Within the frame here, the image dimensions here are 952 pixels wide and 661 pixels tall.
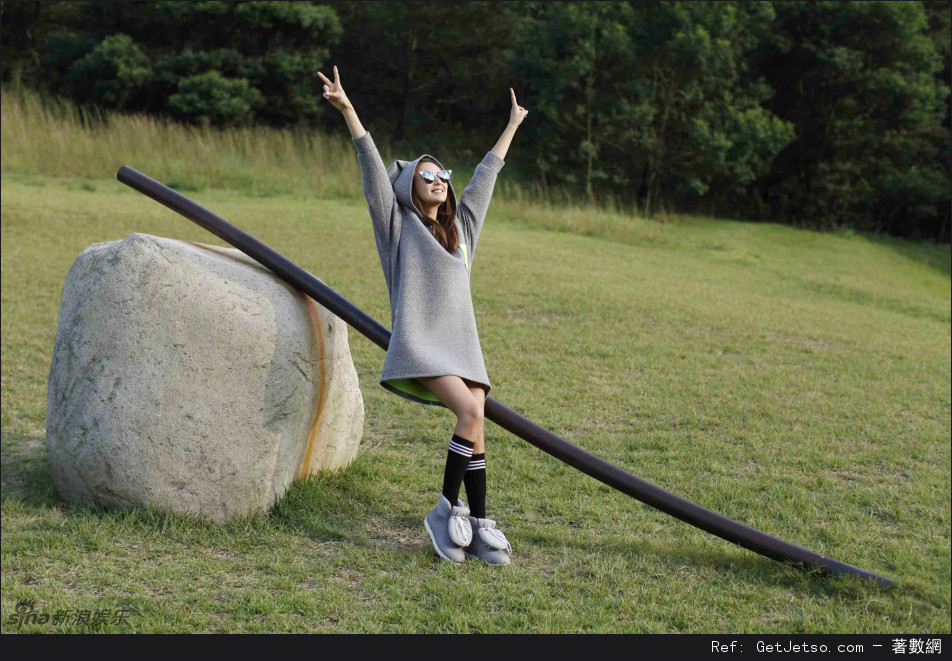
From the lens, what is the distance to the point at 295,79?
21.2 metres

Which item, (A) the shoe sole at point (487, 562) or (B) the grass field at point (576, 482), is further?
(A) the shoe sole at point (487, 562)

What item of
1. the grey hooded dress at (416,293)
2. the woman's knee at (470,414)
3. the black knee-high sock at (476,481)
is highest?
the grey hooded dress at (416,293)

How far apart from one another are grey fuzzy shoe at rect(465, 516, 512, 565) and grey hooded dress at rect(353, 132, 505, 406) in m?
0.55

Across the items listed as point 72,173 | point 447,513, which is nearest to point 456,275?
point 447,513

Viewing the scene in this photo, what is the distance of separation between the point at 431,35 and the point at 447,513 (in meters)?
21.9

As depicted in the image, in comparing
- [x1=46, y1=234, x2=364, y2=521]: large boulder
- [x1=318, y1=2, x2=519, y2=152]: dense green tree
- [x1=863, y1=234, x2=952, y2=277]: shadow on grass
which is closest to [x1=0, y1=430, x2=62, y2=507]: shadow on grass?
[x1=46, y1=234, x2=364, y2=521]: large boulder

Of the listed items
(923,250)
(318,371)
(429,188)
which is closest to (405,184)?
(429,188)

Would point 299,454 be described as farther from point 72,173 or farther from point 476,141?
point 476,141

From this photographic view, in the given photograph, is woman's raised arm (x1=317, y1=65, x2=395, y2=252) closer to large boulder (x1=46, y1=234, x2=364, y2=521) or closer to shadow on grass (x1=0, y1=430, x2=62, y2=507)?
large boulder (x1=46, y1=234, x2=364, y2=521)

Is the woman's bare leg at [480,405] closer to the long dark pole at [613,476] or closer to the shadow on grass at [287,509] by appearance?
the long dark pole at [613,476]

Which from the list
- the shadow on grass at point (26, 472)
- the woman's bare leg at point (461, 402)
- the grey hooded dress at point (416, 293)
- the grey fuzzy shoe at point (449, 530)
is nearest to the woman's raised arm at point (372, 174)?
the grey hooded dress at point (416, 293)

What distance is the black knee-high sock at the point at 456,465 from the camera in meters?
3.57

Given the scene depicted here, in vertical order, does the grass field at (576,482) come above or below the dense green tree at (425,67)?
below
